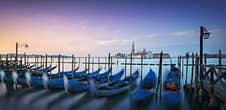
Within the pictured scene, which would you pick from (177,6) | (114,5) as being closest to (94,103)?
(114,5)

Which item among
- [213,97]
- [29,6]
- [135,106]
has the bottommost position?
[135,106]

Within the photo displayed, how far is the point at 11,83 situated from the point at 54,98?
152 inches

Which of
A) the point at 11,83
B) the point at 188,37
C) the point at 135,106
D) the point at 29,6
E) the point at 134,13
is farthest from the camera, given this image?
the point at 188,37

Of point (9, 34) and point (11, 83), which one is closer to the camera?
point (11, 83)

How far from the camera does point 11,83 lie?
9148 millimetres

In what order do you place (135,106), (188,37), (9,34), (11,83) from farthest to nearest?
(188,37) → (9,34) → (11,83) → (135,106)

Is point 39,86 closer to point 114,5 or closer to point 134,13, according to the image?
point 114,5

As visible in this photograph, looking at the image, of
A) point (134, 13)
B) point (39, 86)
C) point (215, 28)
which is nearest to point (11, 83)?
point (39, 86)

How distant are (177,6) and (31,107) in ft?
25.4

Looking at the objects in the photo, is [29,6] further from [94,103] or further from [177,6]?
[177,6]

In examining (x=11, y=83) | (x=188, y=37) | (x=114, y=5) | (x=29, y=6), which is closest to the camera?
(x=29, y=6)

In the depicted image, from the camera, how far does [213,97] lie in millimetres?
5207

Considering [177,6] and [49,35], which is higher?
[177,6]

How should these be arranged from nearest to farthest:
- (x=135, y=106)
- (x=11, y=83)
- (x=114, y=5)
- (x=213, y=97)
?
(x=213, y=97) → (x=135, y=106) → (x=114, y=5) → (x=11, y=83)
